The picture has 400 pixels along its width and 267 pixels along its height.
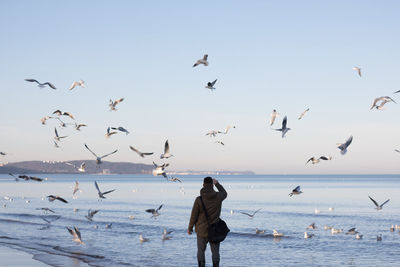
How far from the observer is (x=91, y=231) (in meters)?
31.2

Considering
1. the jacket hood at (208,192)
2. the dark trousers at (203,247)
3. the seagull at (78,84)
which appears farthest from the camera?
the seagull at (78,84)

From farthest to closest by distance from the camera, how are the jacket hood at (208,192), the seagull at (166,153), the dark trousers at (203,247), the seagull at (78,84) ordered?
the seagull at (78,84) → the seagull at (166,153) → the dark trousers at (203,247) → the jacket hood at (208,192)

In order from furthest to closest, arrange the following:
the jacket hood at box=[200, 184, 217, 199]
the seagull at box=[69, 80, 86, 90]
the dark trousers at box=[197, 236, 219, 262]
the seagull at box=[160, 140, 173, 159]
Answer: the seagull at box=[69, 80, 86, 90] < the seagull at box=[160, 140, 173, 159] < the dark trousers at box=[197, 236, 219, 262] < the jacket hood at box=[200, 184, 217, 199]

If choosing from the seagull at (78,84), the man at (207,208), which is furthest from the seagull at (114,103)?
the man at (207,208)

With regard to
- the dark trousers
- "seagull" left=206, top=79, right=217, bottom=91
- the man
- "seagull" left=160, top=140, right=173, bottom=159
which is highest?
"seagull" left=206, top=79, right=217, bottom=91

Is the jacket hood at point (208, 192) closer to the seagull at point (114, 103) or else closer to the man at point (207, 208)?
the man at point (207, 208)

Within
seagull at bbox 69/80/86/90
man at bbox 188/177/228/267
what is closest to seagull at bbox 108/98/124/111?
seagull at bbox 69/80/86/90

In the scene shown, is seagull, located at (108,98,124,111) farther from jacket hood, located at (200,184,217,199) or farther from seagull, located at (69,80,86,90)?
jacket hood, located at (200,184,217,199)

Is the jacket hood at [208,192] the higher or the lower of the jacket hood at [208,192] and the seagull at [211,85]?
the lower

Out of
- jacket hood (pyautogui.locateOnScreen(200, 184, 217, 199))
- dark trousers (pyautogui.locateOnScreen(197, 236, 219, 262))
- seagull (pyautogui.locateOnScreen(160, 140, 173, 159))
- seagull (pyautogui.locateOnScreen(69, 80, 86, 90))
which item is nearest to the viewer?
jacket hood (pyautogui.locateOnScreen(200, 184, 217, 199))

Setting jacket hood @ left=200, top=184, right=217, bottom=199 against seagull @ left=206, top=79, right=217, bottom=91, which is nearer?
jacket hood @ left=200, top=184, right=217, bottom=199

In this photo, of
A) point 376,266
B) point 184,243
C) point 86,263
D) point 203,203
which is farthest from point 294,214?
point 203,203

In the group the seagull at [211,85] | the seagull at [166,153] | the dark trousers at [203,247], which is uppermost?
the seagull at [211,85]

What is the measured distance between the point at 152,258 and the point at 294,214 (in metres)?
25.6
